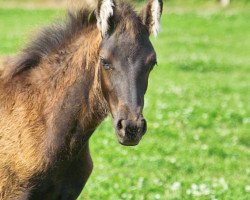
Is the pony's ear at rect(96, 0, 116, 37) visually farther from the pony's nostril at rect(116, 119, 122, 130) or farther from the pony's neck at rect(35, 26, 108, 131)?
the pony's nostril at rect(116, 119, 122, 130)

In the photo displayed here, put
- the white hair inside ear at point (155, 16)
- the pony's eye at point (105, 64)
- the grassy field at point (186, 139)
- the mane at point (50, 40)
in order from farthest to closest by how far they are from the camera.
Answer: the grassy field at point (186, 139)
the mane at point (50, 40)
the white hair inside ear at point (155, 16)
the pony's eye at point (105, 64)

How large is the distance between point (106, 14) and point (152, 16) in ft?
1.53

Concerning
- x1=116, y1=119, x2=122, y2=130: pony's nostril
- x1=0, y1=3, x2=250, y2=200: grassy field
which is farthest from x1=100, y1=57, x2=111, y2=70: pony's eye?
x1=0, y1=3, x2=250, y2=200: grassy field

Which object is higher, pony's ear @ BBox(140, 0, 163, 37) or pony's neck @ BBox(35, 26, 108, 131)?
pony's ear @ BBox(140, 0, 163, 37)

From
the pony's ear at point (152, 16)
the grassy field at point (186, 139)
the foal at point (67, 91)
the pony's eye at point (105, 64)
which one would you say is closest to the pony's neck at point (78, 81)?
the foal at point (67, 91)

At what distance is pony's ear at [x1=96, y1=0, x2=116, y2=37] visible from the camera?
18.7 feet

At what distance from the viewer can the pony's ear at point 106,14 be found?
569 centimetres

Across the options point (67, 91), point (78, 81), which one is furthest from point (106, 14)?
point (67, 91)

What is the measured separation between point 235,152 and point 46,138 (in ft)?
18.6

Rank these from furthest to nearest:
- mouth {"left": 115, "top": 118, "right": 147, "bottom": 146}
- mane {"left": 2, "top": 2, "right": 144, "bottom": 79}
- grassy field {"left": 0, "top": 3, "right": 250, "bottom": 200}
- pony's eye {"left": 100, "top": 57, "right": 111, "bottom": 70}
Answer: grassy field {"left": 0, "top": 3, "right": 250, "bottom": 200}, mane {"left": 2, "top": 2, "right": 144, "bottom": 79}, pony's eye {"left": 100, "top": 57, "right": 111, "bottom": 70}, mouth {"left": 115, "top": 118, "right": 147, "bottom": 146}

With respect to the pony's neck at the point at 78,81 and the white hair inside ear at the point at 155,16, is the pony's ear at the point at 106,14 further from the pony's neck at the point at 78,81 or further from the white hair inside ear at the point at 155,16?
the white hair inside ear at the point at 155,16

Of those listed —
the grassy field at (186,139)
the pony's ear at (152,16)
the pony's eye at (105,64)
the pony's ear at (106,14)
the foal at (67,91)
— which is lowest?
the grassy field at (186,139)

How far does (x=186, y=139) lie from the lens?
11.9 meters

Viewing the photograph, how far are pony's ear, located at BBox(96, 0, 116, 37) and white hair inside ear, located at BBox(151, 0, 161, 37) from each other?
0.39m
